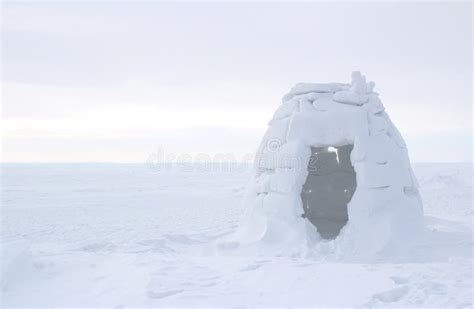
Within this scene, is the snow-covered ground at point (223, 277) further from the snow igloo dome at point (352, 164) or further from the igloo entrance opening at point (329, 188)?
the igloo entrance opening at point (329, 188)

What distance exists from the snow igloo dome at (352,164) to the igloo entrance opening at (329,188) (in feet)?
7.89

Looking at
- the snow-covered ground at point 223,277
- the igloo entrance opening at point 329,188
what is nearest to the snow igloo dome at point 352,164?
the snow-covered ground at point 223,277

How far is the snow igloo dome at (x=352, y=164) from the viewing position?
24.8 ft

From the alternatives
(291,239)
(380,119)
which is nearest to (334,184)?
(380,119)

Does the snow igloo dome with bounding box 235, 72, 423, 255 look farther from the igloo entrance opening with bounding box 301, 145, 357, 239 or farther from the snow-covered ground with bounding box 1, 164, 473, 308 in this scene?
the igloo entrance opening with bounding box 301, 145, 357, 239

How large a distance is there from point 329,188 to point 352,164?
3463 mm

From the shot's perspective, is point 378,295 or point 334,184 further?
point 334,184

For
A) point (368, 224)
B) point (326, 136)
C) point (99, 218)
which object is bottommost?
point (99, 218)

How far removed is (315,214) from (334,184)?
967 millimetres

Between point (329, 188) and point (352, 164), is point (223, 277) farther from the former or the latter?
point (329, 188)

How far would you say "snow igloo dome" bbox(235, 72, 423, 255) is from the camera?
755cm

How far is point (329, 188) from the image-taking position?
11250 mm

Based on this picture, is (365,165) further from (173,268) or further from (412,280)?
(173,268)

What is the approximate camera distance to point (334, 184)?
11297 mm
